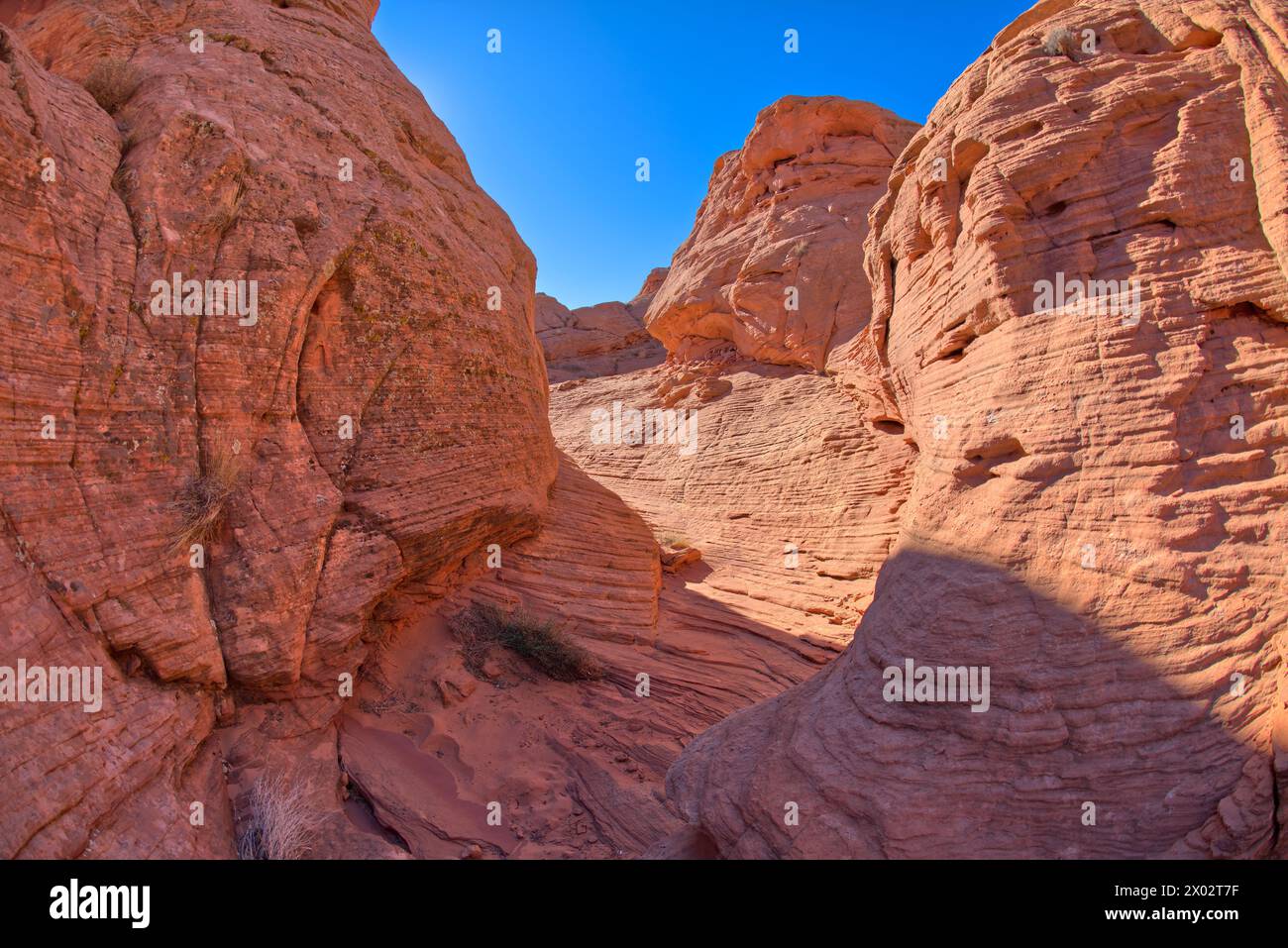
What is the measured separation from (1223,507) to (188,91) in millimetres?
8522

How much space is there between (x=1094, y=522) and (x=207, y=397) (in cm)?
635

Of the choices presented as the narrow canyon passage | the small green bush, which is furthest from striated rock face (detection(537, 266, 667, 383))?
the small green bush

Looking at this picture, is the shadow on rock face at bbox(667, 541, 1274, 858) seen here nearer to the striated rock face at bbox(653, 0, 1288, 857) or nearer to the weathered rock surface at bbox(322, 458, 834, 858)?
the striated rock face at bbox(653, 0, 1288, 857)

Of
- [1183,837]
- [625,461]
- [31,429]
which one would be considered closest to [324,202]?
[31,429]

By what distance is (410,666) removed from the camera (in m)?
6.59

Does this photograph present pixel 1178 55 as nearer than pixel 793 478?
Yes

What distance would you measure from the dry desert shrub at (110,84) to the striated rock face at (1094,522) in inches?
292

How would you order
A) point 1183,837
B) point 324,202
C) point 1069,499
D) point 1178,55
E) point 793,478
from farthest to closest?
point 793,478
point 324,202
point 1178,55
point 1069,499
point 1183,837

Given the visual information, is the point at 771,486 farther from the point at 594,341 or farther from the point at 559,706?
the point at 594,341

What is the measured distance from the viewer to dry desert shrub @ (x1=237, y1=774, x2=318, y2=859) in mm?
4078

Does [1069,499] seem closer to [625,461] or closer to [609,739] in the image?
[609,739]

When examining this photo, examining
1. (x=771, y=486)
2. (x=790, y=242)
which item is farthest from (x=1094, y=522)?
(x=790, y=242)

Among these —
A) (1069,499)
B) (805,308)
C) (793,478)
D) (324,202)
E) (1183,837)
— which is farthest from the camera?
(805,308)

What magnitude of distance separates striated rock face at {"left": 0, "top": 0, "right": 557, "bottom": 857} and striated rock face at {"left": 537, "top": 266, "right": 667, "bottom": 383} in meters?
25.8
